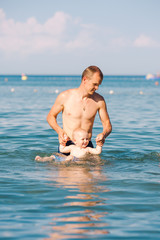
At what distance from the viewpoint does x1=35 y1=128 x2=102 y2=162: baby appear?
8273mm

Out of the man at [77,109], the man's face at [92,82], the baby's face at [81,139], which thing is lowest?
the baby's face at [81,139]

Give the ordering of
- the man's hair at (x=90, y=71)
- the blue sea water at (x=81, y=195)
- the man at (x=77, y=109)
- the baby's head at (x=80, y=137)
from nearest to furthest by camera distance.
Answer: the blue sea water at (x=81, y=195) < the man's hair at (x=90, y=71) < the baby's head at (x=80, y=137) < the man at (x=77, y=109)

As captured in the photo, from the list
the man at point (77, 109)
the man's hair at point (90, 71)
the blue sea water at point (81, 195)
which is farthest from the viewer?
the man at point (77, 109)

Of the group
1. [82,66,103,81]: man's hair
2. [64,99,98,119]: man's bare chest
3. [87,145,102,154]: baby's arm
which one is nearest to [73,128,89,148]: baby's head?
[87,145,102,154]: baby's arm

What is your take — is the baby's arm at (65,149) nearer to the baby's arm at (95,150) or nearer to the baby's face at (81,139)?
the baby's face at (81,139)

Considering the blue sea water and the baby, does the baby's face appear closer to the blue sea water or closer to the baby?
the baby

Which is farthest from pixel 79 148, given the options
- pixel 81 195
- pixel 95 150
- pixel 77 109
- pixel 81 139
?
pixel 81 195

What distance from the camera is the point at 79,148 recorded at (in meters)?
8.41

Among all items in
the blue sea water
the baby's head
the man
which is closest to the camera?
the blue sea water

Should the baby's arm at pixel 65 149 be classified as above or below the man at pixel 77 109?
below

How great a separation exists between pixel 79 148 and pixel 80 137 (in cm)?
28

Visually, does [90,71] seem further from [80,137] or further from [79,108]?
[80,137]

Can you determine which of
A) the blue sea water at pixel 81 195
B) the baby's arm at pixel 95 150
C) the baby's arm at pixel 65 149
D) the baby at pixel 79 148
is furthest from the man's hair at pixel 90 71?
the blue sea water at pixel 81 195

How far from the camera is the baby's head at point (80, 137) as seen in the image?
8.26 metres
